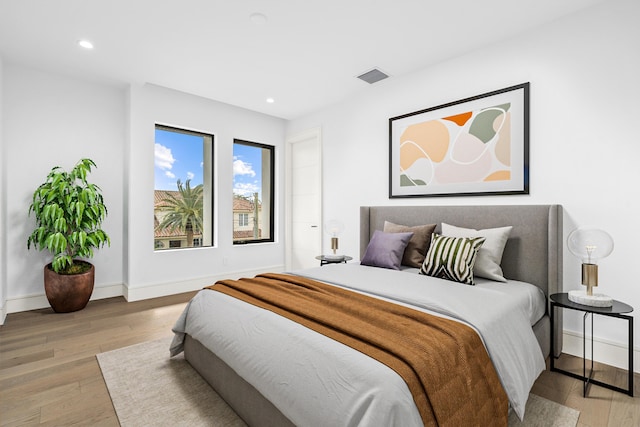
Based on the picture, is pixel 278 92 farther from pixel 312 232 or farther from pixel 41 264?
pixel 41 264

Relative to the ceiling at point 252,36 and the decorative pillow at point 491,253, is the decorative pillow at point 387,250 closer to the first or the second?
the decorative pillow at point 491,253

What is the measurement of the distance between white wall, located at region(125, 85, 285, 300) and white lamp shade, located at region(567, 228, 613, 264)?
3.88 m

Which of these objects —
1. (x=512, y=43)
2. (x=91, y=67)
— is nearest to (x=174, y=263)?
(x=91, y=67)

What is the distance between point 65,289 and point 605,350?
15.8 ft

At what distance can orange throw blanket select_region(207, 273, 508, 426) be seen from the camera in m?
1.18

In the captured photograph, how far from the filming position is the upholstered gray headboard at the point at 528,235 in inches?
96.0

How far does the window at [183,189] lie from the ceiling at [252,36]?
3.08ft

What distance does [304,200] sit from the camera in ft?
16.6

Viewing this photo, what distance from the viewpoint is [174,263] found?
13.6ft

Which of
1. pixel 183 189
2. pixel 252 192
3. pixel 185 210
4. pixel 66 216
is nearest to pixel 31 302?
pixel 66 216

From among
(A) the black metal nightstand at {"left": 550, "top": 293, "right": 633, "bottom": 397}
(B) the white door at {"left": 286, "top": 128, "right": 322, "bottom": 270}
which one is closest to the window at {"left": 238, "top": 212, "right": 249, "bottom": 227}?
(B) the white door at {"left": 286, "top": 128, "right": 322, "bottom": 270}

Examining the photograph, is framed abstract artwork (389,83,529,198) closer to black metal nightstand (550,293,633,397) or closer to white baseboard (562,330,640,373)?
black metal nightstand (550,293,633,397)

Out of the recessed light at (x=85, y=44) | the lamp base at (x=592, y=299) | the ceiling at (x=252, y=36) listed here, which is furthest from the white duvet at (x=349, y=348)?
the recessed light at (x=85, y=44)

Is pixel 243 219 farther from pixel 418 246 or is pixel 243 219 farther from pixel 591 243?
pixel 591 243
